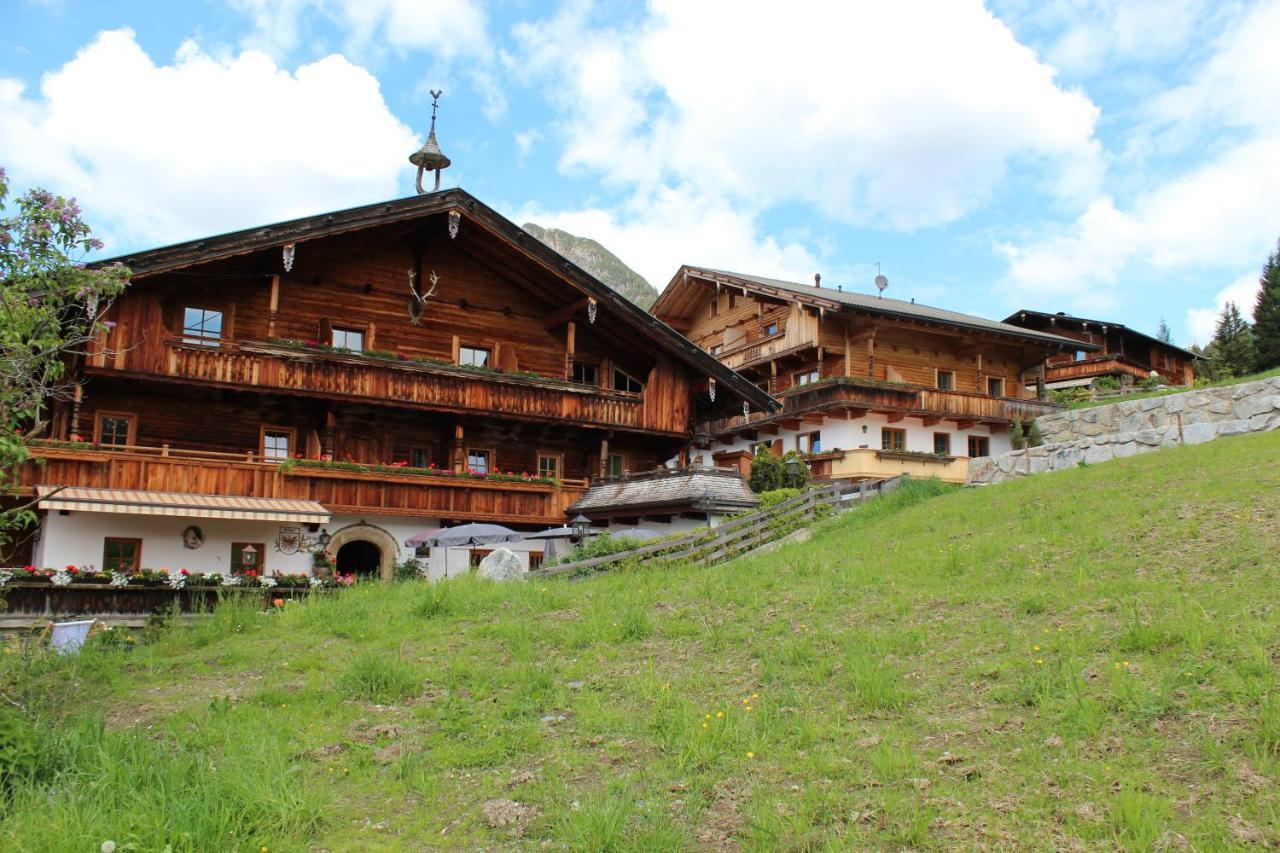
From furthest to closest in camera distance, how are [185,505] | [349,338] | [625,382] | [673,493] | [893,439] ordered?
[893,439]
[625,382]
[349,338]
[673,493]
[185,505]

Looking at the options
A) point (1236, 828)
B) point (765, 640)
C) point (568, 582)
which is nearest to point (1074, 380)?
point (568, 582)

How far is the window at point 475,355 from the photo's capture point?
28969 millimetres

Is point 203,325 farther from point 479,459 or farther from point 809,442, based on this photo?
point 809,442

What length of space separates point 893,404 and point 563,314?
14.3m

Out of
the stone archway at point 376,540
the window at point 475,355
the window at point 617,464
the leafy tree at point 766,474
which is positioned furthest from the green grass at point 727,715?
the leafy tree at point 766,474

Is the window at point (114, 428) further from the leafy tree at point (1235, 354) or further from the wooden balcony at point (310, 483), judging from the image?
the leafy tree at point (1235, 354)

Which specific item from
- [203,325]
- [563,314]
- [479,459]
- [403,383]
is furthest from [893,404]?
[203,325]

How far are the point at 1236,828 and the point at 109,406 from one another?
24497mm

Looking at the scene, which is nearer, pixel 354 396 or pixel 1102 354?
pixel 354 396

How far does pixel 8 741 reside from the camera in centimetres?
802

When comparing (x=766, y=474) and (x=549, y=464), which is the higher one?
(x=549, y=464)

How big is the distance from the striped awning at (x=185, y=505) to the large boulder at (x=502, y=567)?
516 centimetres

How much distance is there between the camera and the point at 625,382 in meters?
31.3

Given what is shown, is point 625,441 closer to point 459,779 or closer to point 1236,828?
point 459,779
